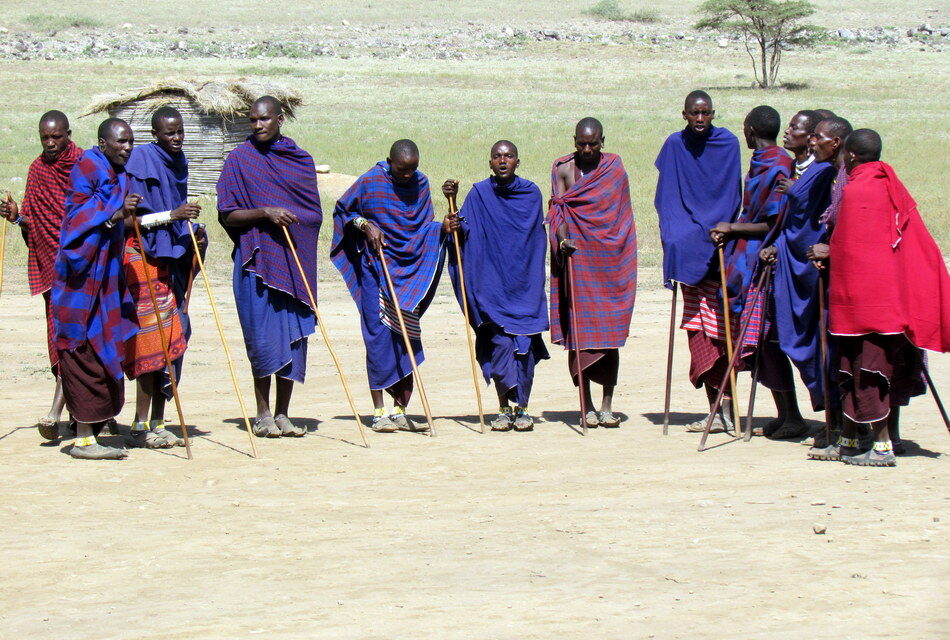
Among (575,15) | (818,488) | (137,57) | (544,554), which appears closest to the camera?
(544,554)

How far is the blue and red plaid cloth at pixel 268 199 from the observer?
25.6ft

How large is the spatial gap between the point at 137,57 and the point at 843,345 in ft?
164

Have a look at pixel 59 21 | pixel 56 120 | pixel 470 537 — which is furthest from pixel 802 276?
pixel 59 21

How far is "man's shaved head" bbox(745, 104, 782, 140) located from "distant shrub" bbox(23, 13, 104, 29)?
6131cm

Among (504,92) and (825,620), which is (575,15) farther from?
(825,620)

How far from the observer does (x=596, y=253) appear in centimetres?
830

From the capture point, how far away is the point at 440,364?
430 inches

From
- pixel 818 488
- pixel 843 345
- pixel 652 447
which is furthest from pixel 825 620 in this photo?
pixel 652 447

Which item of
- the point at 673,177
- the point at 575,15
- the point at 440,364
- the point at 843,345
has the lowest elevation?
the point at 440,364

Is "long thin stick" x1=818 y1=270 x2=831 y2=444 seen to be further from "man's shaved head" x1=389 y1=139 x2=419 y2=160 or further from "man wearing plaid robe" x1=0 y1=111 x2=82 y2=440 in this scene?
"man wearing plaid robe" x1=0 y1=111 x2=82 y2=440

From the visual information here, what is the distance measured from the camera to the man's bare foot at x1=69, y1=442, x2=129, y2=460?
282 inches

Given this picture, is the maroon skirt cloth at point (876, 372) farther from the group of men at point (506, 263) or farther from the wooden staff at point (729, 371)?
the wooden staff at point (729, 371)

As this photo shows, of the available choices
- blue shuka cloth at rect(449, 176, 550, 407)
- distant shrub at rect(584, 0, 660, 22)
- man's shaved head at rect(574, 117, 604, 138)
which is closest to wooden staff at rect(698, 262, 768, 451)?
blue shuka cloth at rect(449, 176, 550, 407)

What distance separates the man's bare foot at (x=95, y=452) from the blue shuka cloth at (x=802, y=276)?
4.14 m
